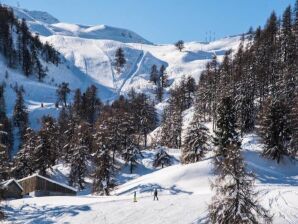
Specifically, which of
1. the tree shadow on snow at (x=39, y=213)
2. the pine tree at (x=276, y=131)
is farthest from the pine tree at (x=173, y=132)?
the tree shadow on snow at (x=39, y=213)

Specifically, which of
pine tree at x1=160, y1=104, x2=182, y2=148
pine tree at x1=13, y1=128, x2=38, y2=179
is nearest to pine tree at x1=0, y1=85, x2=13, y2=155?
pine tree at x1=13, y1=128, x2=38, y2=179

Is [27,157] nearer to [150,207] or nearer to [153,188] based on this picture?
[153,188]

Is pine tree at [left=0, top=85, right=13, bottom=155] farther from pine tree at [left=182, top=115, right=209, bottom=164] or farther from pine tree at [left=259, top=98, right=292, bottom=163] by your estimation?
pine tree at [left=259, top=98, right=292, bottom=163]

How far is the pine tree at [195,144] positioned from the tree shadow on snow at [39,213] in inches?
1155

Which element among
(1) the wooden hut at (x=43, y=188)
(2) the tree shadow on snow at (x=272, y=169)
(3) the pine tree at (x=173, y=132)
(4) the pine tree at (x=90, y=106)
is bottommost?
(1) the wooden hut at (x=43, y=188)

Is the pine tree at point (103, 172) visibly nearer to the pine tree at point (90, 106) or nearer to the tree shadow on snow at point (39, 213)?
the tree shadow on snow at point (39, 213)

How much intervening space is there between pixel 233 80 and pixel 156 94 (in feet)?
292

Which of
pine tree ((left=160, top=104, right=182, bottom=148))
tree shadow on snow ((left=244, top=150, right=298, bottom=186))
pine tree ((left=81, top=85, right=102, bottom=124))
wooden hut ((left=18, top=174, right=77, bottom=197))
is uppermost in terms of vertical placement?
pine tree ((left=81, top=85, right=102, bottom=124))

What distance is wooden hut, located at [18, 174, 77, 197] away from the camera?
6731 centimetres

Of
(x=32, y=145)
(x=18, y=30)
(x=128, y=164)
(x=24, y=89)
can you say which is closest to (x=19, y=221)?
(x=32, y=145)

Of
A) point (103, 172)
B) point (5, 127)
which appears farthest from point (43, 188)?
point (5, 127)

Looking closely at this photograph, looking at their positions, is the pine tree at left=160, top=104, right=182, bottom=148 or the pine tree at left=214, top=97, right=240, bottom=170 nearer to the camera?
the pine tree at left=214, top=97, right=240, bottom=170

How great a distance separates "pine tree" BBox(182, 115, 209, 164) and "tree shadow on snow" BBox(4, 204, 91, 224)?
29.3 meters

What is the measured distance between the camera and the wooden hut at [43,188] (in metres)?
67.3
